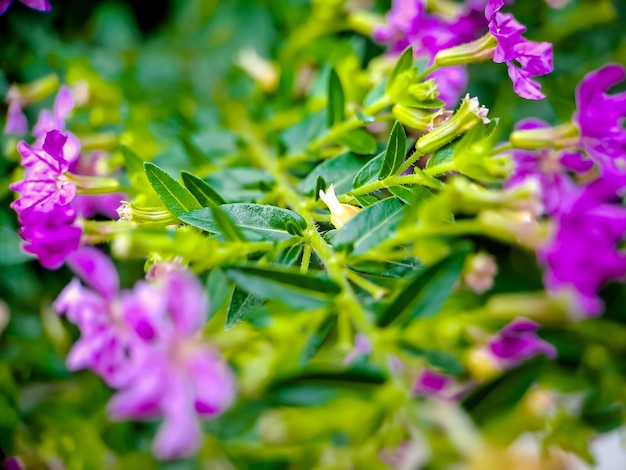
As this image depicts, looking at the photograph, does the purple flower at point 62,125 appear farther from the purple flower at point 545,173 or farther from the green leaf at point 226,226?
the purple flower at point 545,173

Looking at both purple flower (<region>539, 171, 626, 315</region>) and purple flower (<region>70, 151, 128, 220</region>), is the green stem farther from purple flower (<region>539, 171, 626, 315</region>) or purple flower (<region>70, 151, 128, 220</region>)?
purple flower (<region>70, 151, 128, 220</region>)

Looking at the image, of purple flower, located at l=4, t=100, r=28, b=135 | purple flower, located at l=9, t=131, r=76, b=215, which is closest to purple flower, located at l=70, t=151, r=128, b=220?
purple flower, located at l=4, t=100, r=28, b=135

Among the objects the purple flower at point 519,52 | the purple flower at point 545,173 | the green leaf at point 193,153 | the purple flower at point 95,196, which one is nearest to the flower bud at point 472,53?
the purple flower at point 519,52

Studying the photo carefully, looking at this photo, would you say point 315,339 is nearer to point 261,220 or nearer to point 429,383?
point 261,220

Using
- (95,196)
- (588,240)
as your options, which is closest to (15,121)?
(95,196)

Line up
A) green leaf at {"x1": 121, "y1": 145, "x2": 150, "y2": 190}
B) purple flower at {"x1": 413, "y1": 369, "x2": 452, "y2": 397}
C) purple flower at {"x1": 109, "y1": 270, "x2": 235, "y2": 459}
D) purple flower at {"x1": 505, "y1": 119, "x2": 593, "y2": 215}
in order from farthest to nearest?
purple flower at {"x1": 413, "y1": 369, "x2": 452, "y2": 397} < purple flower at {"x1": 505, "y1": 119, "x2": 593, "y2": 215} < green leaf at {"x1": 121, "y1": 145, "x2": 150, "y2": 190} < purple flower at {"x1": 109, "y1": 270, "x2": 235, "y2": 459}

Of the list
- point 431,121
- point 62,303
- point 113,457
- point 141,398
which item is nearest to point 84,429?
point 113,457
